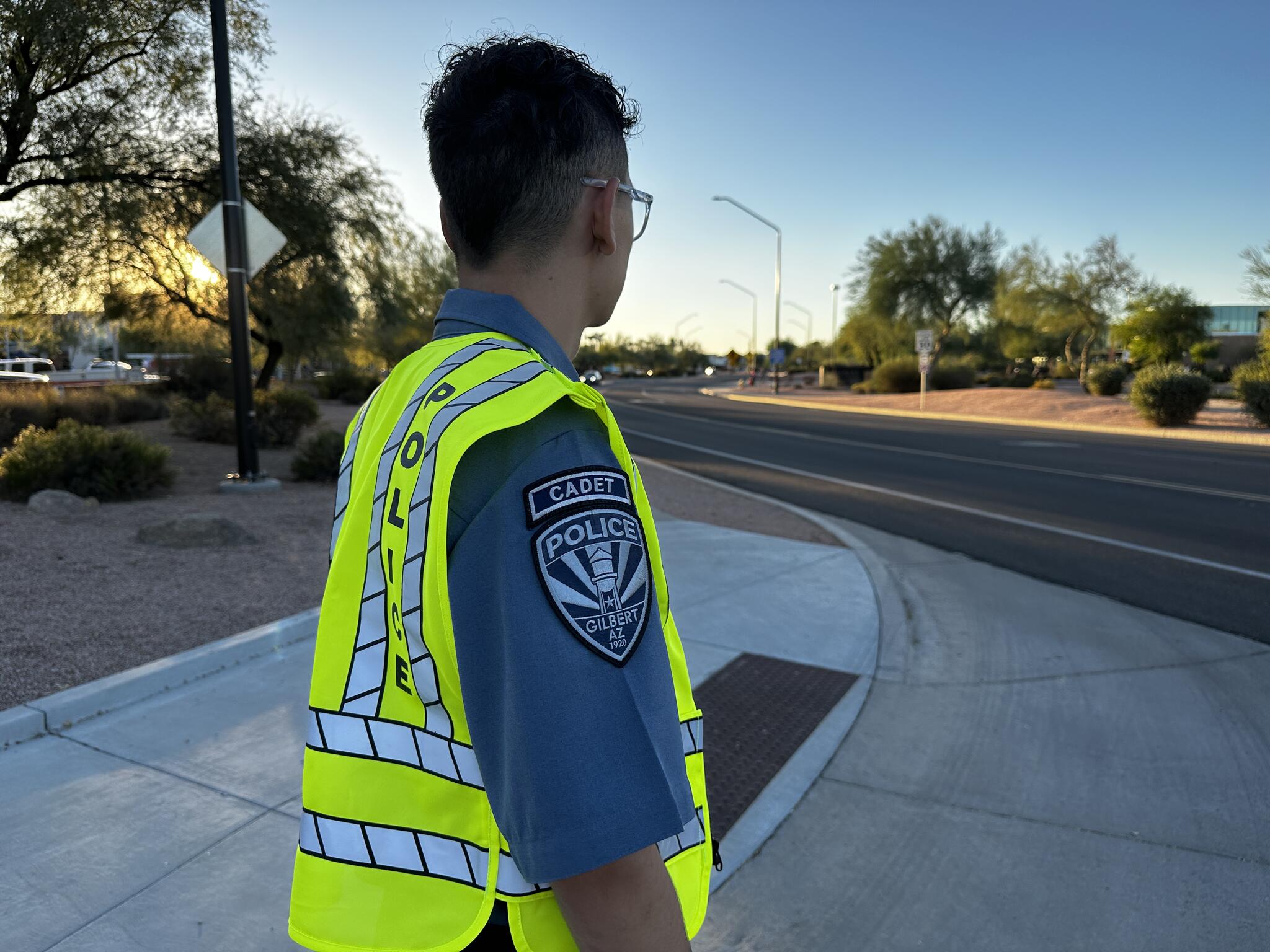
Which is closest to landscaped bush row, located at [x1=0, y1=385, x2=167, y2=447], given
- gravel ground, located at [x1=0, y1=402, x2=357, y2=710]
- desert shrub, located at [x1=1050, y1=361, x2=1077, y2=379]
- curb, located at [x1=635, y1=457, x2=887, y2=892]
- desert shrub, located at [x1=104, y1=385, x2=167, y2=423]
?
desert shrub, located at [x1=104, y1=385, x2=167, y2=423]

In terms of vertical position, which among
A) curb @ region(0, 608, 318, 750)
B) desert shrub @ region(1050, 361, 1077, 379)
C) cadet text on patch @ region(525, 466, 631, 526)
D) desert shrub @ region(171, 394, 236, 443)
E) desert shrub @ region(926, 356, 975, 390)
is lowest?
curb @ region(0, 608, 318, 750)

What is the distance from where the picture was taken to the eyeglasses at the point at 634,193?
125cm

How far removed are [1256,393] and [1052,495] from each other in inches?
561

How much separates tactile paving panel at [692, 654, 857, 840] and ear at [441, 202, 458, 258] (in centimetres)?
244

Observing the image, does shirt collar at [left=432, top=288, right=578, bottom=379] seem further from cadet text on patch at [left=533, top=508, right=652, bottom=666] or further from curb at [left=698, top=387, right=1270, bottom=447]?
curb at [left=698, top=387, right=1270, bottom=447]

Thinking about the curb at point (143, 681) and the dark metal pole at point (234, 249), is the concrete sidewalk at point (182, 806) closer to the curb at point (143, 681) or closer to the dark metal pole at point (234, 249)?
the curb at point (143, 681)

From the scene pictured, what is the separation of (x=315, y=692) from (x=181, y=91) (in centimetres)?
1274

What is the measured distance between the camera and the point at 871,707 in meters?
4.48

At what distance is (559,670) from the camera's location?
928 mm

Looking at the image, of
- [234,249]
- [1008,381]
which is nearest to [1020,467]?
[234,249]

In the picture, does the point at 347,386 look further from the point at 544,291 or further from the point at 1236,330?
the point at 1236,330

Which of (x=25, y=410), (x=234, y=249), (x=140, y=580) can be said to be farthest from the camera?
(x=25, y=410)

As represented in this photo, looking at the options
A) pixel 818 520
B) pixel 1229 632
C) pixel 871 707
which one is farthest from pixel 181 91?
pixel 1229 632

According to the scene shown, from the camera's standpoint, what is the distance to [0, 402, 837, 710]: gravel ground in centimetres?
A: 456
